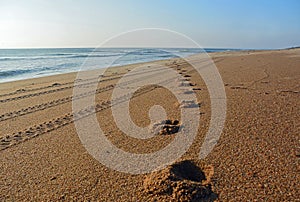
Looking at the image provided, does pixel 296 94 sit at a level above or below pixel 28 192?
above

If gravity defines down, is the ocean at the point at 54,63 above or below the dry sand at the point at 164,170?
below

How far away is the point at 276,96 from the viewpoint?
7.21 meters

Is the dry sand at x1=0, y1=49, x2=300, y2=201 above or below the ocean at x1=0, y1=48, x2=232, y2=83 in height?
above

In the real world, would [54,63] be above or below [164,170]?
below

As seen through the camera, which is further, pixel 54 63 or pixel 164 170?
pixel 54 63

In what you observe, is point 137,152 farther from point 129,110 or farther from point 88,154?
point 129,110

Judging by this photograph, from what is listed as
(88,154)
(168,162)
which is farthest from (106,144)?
(168,162)

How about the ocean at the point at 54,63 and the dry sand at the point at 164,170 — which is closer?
the dry sand at the point at 164,170

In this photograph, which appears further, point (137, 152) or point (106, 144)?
point (106, 144)

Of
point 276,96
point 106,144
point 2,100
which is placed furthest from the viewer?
point 2,100

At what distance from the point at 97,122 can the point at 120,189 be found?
111 inches

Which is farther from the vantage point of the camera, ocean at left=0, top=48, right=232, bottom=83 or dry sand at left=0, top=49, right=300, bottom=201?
ocean at left=0, top=48, right=232, bottom=83

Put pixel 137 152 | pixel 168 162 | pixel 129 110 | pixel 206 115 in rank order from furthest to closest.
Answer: pixel 129 110
pixel 206 115
pixel 137 152
pixel 168 162

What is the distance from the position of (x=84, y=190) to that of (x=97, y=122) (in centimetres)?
273
